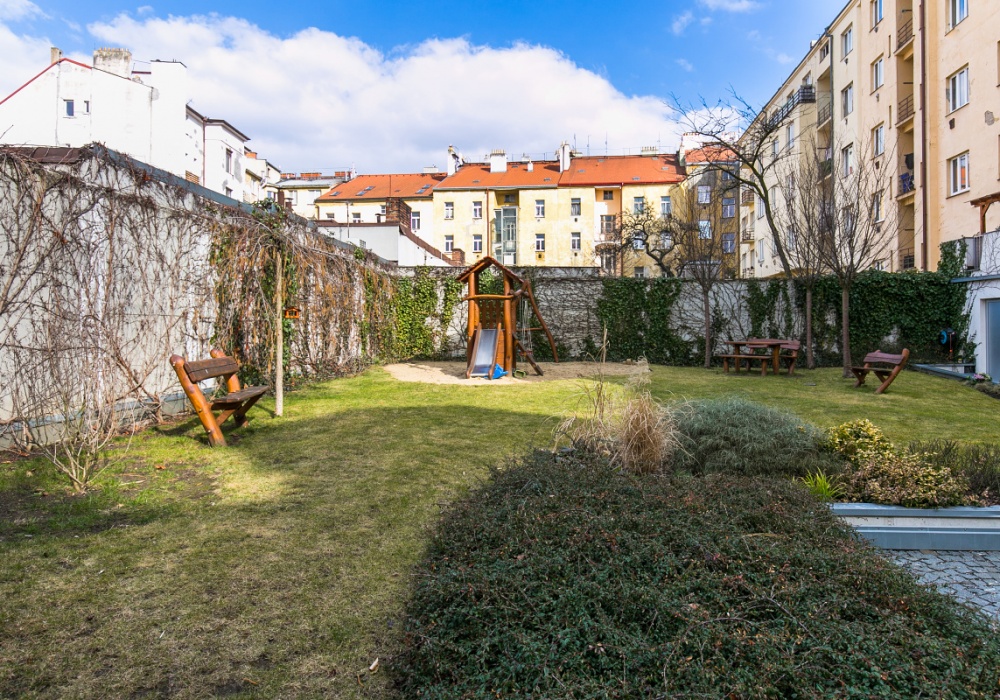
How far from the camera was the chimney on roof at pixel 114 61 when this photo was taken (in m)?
25.9

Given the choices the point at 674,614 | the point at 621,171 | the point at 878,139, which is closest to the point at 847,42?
the point at 878,139

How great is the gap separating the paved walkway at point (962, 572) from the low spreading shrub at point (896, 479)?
14.3 inches

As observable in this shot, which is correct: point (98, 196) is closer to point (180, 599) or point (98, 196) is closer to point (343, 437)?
point (343, 437)

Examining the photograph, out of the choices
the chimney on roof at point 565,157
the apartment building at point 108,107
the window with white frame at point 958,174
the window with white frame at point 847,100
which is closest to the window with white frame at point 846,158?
the window with white frame at point 847,100

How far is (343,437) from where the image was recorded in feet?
20.4

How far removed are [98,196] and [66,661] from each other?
476 cm

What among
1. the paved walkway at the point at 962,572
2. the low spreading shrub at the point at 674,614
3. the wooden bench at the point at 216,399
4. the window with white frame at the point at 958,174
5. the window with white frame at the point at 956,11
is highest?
the window with white frame at the point at 956,11

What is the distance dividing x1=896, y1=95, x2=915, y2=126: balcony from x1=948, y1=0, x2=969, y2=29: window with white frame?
109 inches

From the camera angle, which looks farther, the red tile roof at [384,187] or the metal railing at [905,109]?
the red tile roof at [384,187]

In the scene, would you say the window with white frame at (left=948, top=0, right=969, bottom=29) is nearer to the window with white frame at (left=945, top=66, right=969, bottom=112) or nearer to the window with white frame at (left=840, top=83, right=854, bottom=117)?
the window with white frame at (left=945, top=66, right=969, bottom=112)

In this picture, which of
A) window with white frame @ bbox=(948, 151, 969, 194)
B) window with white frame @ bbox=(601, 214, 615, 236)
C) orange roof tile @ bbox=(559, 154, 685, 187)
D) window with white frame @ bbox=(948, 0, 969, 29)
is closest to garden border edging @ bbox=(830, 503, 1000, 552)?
window with white frame @ bbox=(948, 151, 969, 194)

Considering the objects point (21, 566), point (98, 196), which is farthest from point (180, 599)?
point (98, 196)

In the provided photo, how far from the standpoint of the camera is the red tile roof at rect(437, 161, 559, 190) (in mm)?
45719

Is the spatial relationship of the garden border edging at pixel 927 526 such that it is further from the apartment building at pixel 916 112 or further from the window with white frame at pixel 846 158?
Result: the window with white frame at pixel 846 158
